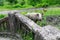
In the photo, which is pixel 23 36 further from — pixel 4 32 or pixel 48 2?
pixel 48 2

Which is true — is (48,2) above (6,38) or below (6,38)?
below

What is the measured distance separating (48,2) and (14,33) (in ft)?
68.1

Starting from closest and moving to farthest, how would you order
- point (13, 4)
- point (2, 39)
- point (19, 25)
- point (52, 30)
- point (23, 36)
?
point (52, 30), point (23, 36), point (19, 25), point (2, 39), point (13, 4)

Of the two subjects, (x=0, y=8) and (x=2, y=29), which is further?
(x=0, y=8)

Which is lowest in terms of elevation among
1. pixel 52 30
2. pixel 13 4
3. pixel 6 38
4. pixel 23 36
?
pixel 13 4

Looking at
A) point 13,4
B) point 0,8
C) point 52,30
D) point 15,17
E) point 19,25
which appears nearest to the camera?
point 52,30

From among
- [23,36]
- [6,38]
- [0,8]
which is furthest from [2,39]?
[0,8]

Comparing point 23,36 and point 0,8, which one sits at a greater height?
point 23,36

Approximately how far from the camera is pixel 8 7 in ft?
79.6

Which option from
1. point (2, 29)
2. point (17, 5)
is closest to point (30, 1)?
point (17, 5)

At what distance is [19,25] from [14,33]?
515mm

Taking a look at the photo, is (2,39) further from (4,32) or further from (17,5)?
(17,5)

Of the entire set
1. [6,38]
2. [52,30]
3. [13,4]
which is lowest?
[13,4]

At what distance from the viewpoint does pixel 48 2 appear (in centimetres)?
2561
